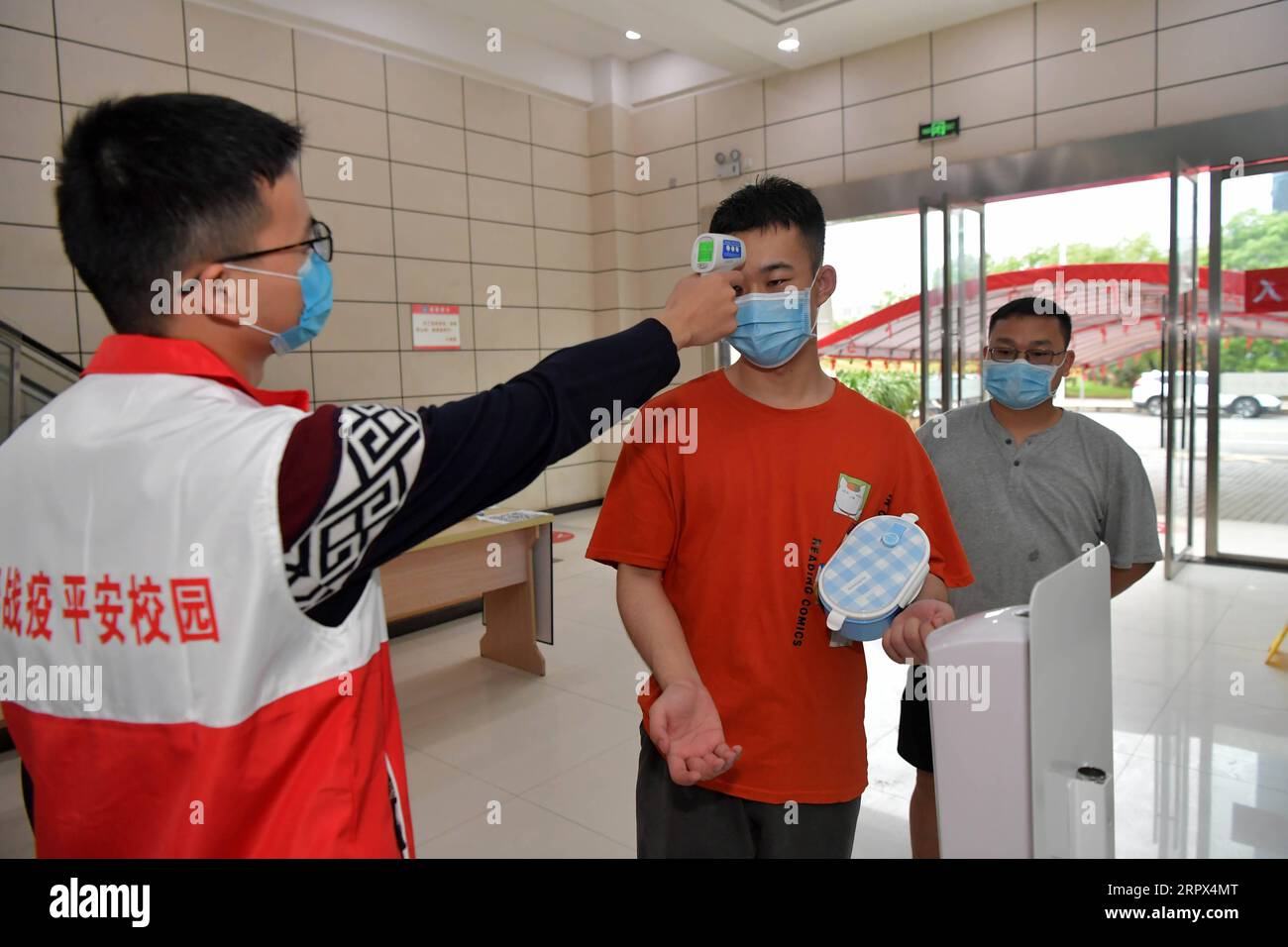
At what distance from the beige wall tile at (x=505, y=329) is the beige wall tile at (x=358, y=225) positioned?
3.20ft

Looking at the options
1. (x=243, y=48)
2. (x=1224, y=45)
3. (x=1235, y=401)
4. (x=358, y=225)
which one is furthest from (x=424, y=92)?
(x=1235, y=401)

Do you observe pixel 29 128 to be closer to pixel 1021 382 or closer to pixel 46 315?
pixel 46 315

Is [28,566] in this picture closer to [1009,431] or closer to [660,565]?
[660,565]

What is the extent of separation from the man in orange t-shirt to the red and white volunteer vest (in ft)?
1.76

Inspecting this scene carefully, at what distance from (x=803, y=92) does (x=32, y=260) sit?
210 inches

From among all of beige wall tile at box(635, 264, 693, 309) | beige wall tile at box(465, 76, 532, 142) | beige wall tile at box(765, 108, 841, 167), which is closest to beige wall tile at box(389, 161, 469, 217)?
beige wall tile at box(465, 76, 532, 142)

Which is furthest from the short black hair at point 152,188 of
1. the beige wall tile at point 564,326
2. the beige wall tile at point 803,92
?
the beige wall tile at point 564,326

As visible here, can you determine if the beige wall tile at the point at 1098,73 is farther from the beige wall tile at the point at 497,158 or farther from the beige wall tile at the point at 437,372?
the beige wall tile at the point at 437,372

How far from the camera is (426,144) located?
621 centimetres

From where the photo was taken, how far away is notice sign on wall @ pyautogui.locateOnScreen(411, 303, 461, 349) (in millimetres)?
6223

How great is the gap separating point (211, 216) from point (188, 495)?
0.32 m

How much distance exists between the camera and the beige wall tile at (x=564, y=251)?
7.15 meters

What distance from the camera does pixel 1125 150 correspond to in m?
4.93
